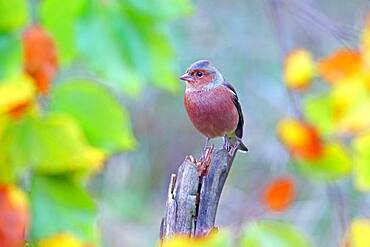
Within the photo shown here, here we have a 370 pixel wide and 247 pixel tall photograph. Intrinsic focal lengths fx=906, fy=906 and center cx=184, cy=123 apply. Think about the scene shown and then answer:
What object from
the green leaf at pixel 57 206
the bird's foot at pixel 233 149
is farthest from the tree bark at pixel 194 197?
the green leaf at pixel 57 206

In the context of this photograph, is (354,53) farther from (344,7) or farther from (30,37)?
(344,7)

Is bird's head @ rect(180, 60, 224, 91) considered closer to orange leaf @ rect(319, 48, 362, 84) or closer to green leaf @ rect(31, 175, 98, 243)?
orange leaf @ rect(319, 48, 362, 84)

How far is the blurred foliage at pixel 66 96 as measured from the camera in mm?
1483

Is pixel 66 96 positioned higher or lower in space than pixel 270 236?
higher

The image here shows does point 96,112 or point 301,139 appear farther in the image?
point 301,139

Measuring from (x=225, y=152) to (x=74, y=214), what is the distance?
0.32 m

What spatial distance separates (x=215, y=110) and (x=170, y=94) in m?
3.71

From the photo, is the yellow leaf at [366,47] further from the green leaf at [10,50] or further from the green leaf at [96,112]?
the green leaf at [10,50]

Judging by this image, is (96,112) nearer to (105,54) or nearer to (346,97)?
(105,54)

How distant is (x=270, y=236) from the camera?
1375mm

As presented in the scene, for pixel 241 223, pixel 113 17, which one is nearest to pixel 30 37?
pixel 113 17

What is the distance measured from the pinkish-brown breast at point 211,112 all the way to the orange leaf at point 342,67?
34cm

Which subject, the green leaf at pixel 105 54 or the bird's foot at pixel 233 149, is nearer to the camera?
the green leaf at pixel 105 54

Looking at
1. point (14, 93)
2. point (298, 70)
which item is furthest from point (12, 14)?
point (298, 70)
